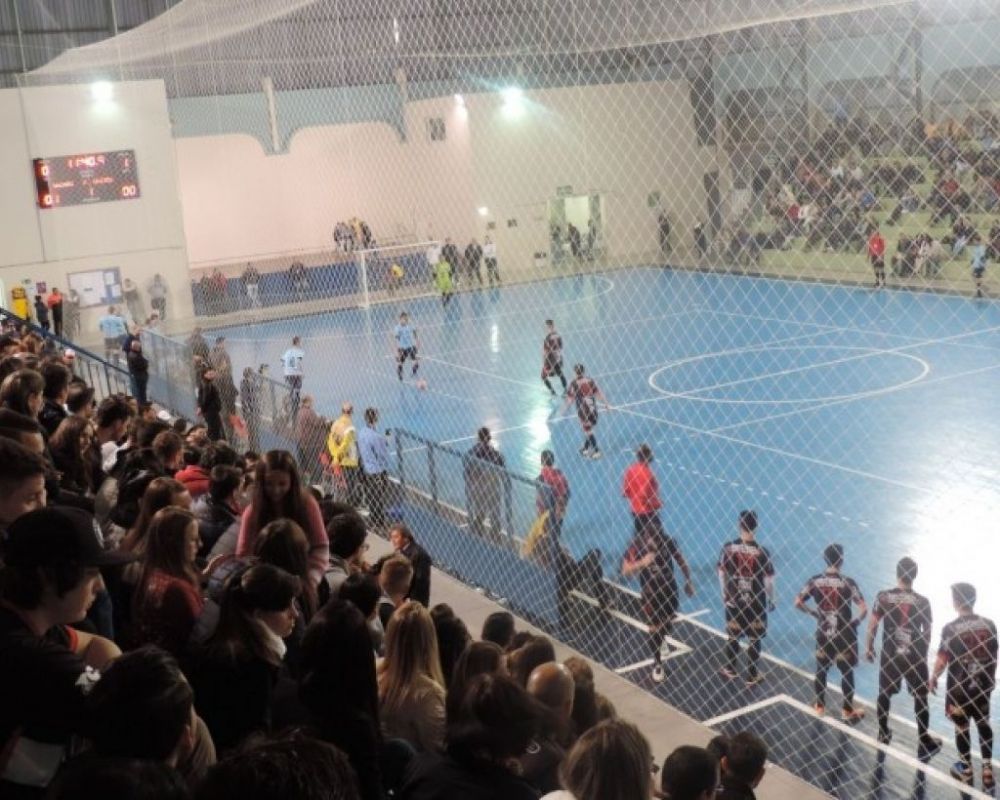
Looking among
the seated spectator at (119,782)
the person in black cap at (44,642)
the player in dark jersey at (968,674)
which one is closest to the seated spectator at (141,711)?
the person in black cap at (44,642)

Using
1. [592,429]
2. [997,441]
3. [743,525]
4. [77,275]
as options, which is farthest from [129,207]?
[743,525]

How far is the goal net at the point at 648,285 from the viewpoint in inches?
385

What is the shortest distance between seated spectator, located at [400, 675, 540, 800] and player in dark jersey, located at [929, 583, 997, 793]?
4725mm

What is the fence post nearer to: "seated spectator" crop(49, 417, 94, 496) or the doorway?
"seated spectator" crop(49, 417, 94, 496)

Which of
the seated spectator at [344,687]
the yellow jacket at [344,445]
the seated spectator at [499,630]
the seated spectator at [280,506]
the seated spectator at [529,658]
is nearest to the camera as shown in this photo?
the seated spectator at [344,687]

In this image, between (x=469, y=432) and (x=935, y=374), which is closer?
(x=469, y=432)

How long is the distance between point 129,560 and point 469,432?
14.3 meters

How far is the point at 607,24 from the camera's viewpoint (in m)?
12.6

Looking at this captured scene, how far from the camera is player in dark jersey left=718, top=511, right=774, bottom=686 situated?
866 cm

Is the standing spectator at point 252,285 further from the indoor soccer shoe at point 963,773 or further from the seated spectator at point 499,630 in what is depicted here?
the seated spectator at point 499,630

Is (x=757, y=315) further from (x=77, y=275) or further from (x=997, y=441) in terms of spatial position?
(x=77, y=275)

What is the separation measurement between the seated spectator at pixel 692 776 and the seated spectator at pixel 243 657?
124 cm

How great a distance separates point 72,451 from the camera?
245 inches

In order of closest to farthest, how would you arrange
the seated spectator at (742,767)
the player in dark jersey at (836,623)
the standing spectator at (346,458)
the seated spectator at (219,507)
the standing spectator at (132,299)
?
the seated spectator at (742,767) → the seated spectator at (219,507) → the player in dark jersey at (836,623) → the standing spectator at (346,458) → the standing spectator at (132,299)
